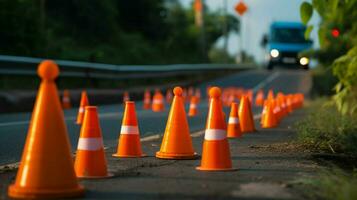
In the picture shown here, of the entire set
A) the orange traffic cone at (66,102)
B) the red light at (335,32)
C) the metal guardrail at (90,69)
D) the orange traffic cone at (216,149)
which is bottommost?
the orange traffic cone at (216,149)

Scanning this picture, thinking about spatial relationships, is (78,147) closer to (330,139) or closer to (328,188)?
(328,188)

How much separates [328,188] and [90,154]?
216cm

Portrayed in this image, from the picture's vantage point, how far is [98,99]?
24828 mm

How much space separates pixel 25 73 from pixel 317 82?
47.0ft

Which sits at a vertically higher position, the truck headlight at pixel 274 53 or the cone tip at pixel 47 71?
the truck headlight at pixel 274 53

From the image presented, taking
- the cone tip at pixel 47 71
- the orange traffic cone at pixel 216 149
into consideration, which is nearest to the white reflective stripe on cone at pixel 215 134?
the orange traffic cone at pixel 216 149

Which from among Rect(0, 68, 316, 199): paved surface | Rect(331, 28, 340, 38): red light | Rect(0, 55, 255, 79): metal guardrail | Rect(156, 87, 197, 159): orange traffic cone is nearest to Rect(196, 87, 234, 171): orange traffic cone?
Rect(0, 68, 316, 199): paved surface

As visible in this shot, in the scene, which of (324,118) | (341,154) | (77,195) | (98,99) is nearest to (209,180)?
(77,195)

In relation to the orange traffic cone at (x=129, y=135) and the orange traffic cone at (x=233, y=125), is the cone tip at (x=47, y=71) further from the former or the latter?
the orange traffic cone at (x=233, y=125)

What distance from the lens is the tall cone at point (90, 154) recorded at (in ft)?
22.9

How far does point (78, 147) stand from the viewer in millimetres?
7117

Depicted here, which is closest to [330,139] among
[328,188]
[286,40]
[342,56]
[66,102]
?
[342,56]

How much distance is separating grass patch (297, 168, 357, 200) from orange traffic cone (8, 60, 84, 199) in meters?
1.81

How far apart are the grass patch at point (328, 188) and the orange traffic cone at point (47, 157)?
1.81 meters
